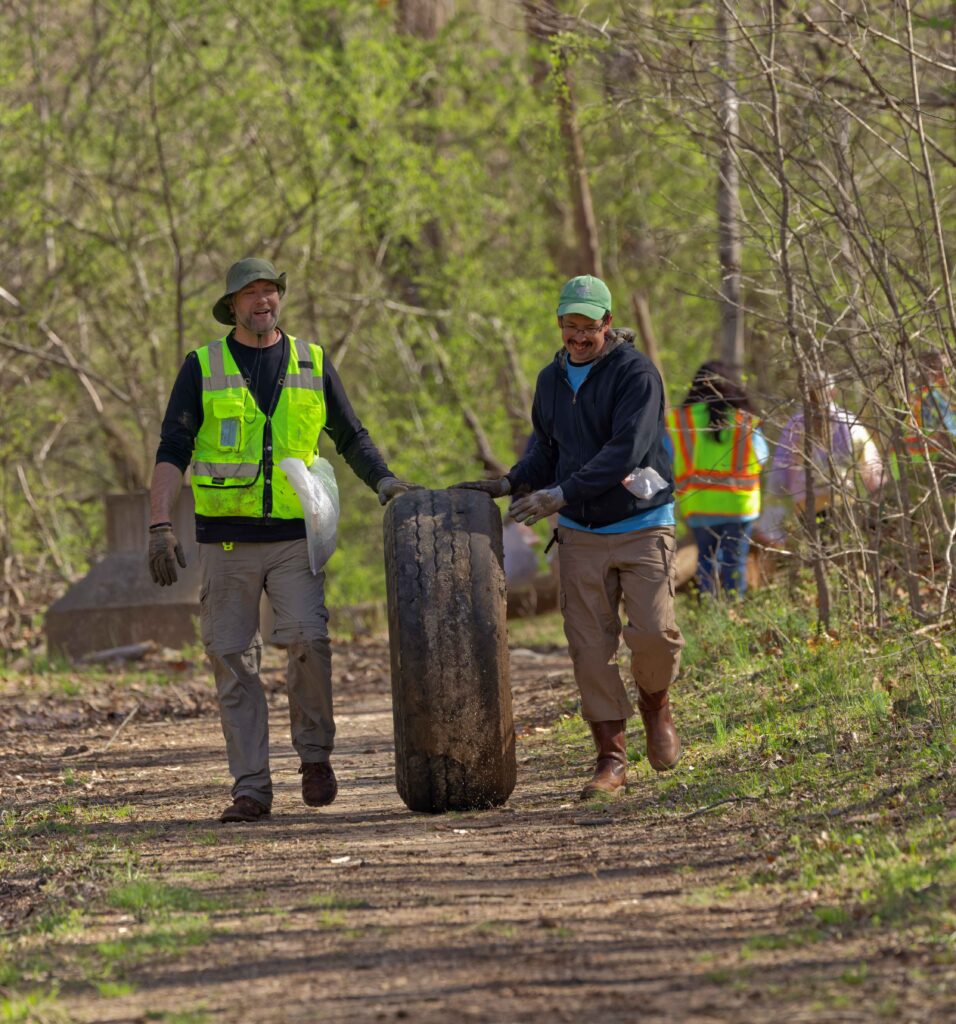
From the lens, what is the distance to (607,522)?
690 cm

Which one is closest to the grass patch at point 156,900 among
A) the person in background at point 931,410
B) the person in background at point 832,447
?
the person in background at point 931,410

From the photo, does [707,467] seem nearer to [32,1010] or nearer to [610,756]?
[610,756]

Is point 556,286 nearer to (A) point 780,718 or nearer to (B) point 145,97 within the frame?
(B) point 145,97

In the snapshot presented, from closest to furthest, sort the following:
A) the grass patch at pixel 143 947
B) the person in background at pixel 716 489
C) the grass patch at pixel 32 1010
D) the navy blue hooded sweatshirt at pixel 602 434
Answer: the grass patch at pixel 32 1010, the grass patch at pixel 143 947, the navy blue hooded sweatshirt at pixel 602 434, the person in background at pixel 716 489

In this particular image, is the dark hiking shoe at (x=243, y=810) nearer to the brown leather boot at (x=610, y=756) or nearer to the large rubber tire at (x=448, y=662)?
the large rubber tire at (x=448, y=662)

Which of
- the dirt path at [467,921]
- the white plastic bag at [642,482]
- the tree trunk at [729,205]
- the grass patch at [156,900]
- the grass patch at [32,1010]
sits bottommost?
the dirt path at [467,921]

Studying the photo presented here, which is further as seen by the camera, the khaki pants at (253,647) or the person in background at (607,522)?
the khaki pants at (253,647)

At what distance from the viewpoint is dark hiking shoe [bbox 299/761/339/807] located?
7.03 m

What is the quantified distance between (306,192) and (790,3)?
28.4 ft

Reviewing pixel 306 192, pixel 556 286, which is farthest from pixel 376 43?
pixel 556 286

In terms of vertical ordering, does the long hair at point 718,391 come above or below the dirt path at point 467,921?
above

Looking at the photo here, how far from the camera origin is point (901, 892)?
180 inches

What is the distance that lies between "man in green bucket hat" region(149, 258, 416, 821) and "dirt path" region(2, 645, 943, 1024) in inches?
13.3

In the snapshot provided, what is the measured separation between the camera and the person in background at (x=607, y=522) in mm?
6773
